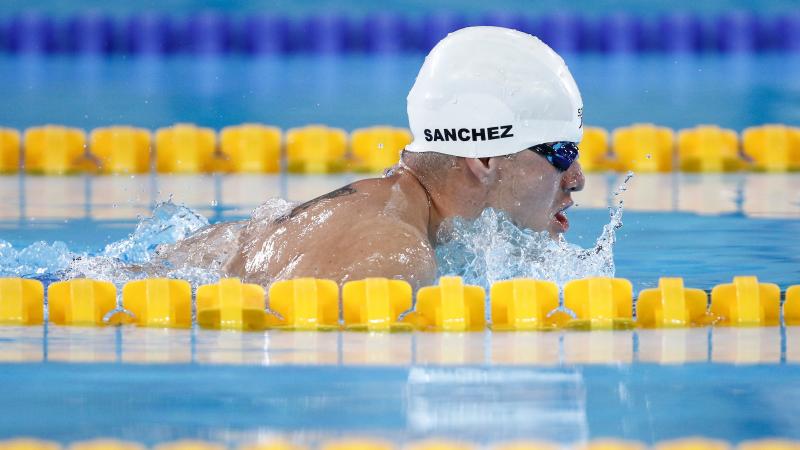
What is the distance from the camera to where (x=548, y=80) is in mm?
3373

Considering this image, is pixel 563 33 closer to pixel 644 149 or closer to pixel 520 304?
pixel 644 149

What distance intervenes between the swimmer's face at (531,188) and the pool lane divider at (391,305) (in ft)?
0.81

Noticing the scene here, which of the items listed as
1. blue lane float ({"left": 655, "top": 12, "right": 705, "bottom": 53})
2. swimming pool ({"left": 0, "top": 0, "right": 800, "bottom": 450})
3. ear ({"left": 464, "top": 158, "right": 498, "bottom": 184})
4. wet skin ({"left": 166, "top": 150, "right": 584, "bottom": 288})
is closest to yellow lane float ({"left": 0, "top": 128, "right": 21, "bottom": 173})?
swimming pool ({"left": 0, "top": 0, "right": 800, "bottom": 450})

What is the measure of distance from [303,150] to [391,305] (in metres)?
3.86

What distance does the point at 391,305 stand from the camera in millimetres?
2982

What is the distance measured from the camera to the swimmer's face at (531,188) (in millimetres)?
3271

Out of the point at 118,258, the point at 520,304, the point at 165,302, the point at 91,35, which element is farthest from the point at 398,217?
the point at 91,35

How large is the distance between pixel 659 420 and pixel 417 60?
316 inches

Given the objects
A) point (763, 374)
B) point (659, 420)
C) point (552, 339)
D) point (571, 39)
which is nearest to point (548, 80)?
point (552, 339)

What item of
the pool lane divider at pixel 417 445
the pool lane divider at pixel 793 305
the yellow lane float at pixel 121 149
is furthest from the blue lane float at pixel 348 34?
the pool lane divider at pixel 417 445

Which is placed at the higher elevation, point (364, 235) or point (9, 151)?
point (9, 151)

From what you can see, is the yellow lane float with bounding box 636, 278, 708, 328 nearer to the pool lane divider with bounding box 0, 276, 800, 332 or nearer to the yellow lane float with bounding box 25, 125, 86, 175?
the pool lane divider with bounding box 0, 276, 800, 332

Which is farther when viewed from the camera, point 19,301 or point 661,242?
point 661,242

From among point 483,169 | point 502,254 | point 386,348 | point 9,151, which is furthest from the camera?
point 9,151
